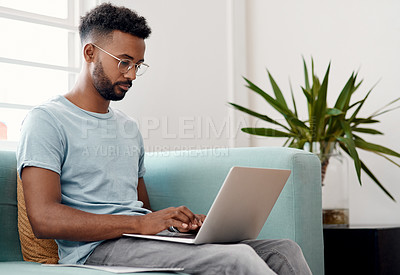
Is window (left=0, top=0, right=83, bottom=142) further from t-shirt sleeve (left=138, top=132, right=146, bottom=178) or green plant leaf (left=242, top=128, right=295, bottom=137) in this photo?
green plant leaf (left=242, top=128, right=295, bottom=137)

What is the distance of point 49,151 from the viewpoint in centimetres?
142

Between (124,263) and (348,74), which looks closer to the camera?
(124,263)

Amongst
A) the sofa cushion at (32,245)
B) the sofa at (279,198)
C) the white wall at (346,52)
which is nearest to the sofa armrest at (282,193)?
the sofa at (279,198)

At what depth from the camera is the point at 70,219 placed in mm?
1352

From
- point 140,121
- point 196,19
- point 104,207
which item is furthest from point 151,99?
point 104,207

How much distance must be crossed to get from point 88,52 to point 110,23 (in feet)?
0.39

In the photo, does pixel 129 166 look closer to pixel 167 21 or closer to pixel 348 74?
pixel 167 21

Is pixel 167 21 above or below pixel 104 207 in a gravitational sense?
above

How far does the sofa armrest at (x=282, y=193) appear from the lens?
1.59 meters

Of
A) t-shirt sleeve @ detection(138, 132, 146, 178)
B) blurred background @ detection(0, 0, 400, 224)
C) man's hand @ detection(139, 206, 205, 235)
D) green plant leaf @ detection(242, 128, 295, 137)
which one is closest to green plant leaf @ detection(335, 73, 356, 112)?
green plant leaf @ detection(242, 128, 295, 137)

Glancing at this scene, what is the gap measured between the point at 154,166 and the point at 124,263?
62 cm

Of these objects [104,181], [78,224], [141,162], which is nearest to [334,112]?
[141,162]

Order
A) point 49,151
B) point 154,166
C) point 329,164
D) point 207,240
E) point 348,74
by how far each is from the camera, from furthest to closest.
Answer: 1. point 348,74
2. point 329,164
3. point 154,166
4. point 49,151
5. point 207,240

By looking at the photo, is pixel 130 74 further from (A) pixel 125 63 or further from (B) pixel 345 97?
(B) pixel 345 97
